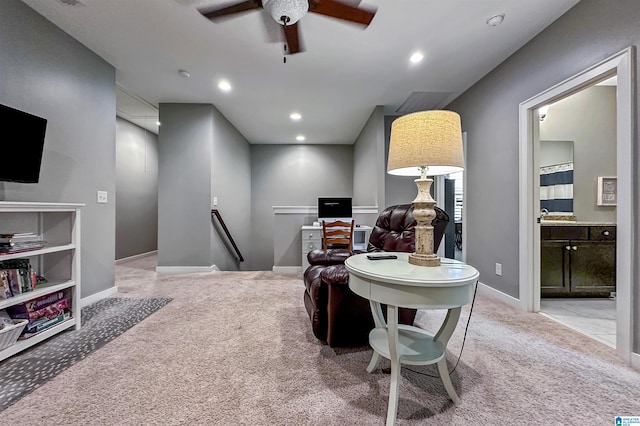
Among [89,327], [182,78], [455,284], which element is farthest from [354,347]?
[182,78]

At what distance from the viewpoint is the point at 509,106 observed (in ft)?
8.99

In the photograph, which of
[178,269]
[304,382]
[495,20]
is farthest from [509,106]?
[178,269]

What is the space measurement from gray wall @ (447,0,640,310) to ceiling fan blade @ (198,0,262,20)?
2.42 meters

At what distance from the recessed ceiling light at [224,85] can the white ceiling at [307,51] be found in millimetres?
90

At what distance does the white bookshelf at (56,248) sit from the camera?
1908 mm

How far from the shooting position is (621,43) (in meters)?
1.72

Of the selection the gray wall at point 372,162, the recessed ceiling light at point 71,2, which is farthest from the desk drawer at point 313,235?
the recessed ceiling light at point 71,2

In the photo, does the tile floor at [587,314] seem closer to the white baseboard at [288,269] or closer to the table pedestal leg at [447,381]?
the table pedestal leg at [447,381]

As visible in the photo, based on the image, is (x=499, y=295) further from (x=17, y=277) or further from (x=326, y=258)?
(x=17, y=277)

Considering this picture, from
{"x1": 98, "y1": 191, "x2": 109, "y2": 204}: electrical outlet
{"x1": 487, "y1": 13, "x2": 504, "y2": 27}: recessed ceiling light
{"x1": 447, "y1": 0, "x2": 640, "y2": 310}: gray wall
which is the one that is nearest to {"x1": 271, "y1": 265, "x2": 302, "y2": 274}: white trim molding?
{"x1": 98, "y1": 191, "x2": 109, "y2": 204}: electrical outlet

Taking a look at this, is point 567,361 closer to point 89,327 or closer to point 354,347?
point 354,347

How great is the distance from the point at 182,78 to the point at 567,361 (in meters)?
4.49

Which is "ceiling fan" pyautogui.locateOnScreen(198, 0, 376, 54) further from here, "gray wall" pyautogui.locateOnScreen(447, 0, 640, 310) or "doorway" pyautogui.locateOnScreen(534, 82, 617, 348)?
"doorway" pyautogui.locateOnScreen(534, 82, 617, 348)

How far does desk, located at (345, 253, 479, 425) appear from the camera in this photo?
109cm
